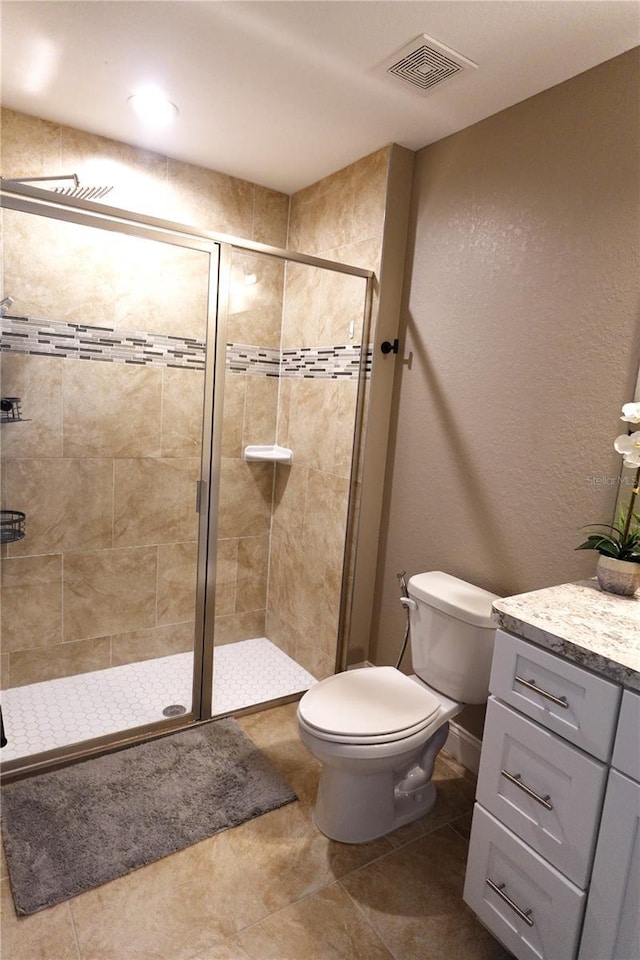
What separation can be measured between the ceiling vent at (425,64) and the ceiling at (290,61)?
0.02m

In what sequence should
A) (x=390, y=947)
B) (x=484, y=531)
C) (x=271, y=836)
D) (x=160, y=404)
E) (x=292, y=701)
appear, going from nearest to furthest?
(x=390, y=947) < (x=271, y=836) < (x=484, y=531) < (x=160, y=404) < (x=292, y=701)

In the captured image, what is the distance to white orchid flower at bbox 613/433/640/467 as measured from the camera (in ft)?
4.55

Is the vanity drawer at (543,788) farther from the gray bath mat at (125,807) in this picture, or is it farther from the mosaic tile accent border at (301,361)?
the mosaic tile accent border at (301,361)

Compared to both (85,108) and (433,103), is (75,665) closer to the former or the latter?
(85,108)

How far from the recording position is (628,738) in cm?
101

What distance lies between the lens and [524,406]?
Answer: 1829mm

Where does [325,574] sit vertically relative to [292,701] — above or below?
above

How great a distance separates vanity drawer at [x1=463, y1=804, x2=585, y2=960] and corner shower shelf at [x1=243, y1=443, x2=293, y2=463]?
1.62m

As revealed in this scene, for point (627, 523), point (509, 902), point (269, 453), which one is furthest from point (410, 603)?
point (269, 453)

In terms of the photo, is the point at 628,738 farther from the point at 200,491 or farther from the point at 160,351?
the point at 160,351

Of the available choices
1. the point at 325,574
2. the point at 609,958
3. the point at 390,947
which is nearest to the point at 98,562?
the point at 325,574

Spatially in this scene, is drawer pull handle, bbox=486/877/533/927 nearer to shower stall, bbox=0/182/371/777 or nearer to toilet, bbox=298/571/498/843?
toilet, bbox=298/571/498/843

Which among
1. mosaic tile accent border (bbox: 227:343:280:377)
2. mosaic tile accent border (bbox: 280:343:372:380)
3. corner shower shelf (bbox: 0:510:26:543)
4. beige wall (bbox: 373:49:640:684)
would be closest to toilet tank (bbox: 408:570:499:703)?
beige wall (bbox: 373:49:640:684)

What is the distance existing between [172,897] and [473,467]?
1616 mm
